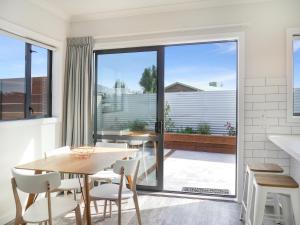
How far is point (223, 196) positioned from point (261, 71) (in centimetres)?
173

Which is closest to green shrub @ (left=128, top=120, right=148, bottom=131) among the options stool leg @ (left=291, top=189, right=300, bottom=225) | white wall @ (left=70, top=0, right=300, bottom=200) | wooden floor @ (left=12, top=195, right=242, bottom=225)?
wooden floor @ (left=12, top=195, right=242, bottom=225)

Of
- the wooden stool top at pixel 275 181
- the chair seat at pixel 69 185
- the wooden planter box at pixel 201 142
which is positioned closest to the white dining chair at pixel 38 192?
the chair seat at pixel 69 185

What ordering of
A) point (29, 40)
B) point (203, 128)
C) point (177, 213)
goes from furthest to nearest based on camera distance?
1. point (203, 128)
2. point (29, 40)
3. point (177, 213)

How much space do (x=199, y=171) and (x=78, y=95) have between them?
2779mm

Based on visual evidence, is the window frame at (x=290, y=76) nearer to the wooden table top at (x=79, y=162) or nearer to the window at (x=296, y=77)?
the window at (x=296, y=77)

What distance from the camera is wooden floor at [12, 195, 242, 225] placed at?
2.65 m

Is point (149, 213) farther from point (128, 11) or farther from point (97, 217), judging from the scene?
point (128, 11)

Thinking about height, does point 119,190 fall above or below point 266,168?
below

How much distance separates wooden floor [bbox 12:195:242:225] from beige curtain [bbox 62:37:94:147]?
1.01 meters

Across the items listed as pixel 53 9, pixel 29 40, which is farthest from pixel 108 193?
pixel 53 9

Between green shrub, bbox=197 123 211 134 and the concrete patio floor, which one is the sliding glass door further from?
green shrub, bbox=197 123 211 134

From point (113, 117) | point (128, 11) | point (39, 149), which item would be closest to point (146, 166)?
point (113, 117)

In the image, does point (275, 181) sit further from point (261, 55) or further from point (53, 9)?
point (53, 9)

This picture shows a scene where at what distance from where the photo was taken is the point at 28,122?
2914 millimetres
